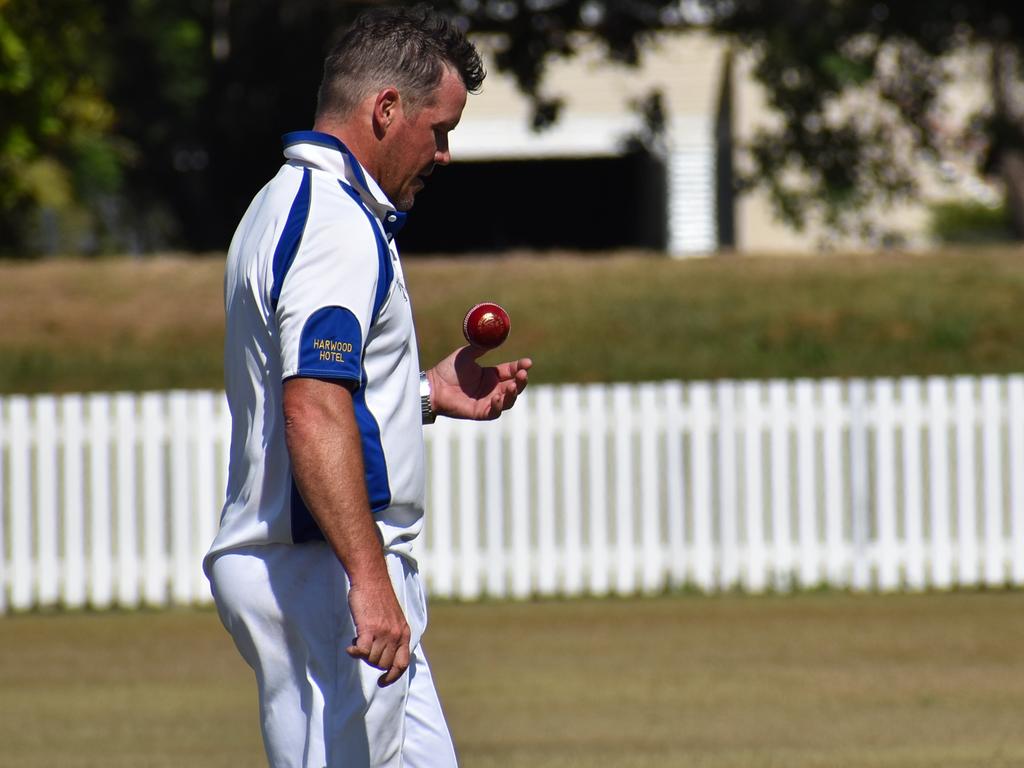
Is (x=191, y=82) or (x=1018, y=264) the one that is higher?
(x=191, y=82)

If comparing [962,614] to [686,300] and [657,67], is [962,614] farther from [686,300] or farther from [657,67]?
[657,67]

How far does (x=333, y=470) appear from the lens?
102 inches

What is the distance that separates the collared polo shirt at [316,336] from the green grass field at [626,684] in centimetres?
295

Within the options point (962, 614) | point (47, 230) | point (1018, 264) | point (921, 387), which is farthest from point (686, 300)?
point (47, 230)

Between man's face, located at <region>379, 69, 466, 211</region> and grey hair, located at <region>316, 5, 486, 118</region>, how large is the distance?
0.02 m

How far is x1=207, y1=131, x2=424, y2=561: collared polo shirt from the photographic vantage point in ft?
8.70

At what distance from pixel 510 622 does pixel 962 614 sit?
2.54m

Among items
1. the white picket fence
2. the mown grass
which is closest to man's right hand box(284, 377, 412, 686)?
the white picket fence

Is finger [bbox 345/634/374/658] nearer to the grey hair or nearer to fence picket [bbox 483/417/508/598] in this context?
the grey hair

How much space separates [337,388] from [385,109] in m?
0.52

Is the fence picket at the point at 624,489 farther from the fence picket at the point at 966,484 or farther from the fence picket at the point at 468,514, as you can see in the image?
the fence picket at the point at 966,484

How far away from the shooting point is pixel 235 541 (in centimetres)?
282

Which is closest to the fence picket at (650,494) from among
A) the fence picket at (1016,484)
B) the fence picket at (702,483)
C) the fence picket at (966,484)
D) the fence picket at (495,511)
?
the fence picket at (702,483)

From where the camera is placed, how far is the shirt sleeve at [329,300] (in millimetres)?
2625
